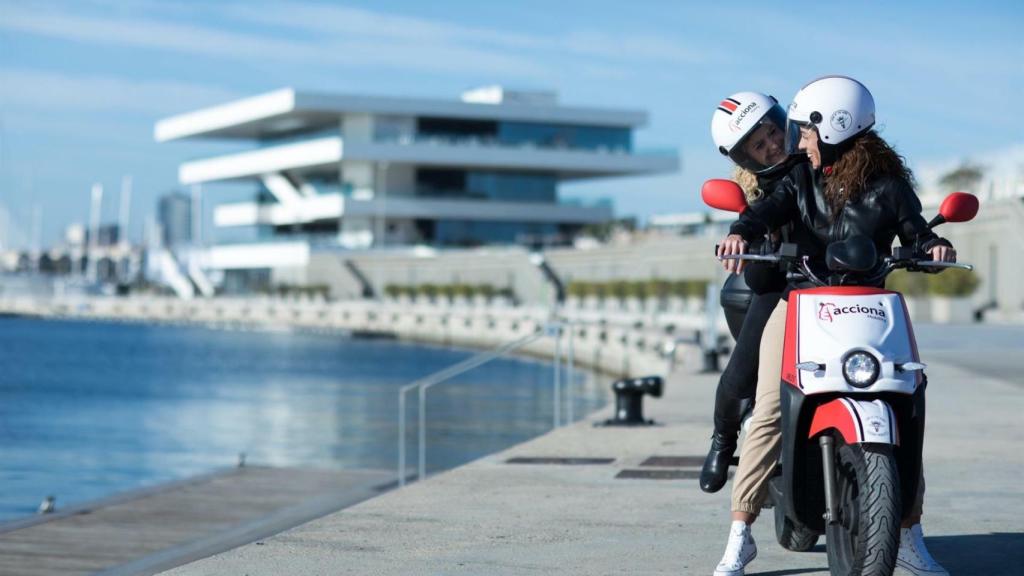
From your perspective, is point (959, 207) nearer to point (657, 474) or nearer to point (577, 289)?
point (657, 474)

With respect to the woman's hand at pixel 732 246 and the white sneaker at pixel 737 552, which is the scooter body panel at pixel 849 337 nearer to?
the woman's hand at pixel 732 246

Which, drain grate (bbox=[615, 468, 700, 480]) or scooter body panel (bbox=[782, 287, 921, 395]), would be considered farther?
drain grate (bbox=[615, 468, 700, 480])

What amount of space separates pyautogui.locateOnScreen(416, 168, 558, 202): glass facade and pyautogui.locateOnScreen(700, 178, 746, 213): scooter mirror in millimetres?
90261

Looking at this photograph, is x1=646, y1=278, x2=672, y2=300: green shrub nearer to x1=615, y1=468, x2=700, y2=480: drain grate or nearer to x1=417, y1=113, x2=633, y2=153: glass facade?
x1=417, y1=113, x2=633, y2=153: glass facade

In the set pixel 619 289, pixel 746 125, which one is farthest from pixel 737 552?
pixel 619 289

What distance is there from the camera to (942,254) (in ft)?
18.7

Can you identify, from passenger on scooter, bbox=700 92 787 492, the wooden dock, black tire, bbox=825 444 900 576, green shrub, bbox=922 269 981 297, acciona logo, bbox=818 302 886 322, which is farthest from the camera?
green shrub, bbox=922 269 981 297

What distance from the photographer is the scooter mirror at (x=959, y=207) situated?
5727 millimetres

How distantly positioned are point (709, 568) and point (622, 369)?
3508cm

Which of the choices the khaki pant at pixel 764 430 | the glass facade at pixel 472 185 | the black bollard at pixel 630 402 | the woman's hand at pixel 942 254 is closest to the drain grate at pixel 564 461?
the black bollard at pixel 630 402

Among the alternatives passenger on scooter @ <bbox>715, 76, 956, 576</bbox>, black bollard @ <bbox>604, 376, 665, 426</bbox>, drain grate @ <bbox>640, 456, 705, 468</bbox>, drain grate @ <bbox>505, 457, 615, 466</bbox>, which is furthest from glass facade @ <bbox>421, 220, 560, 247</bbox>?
passenger on scooter @ <bbox>715, 76, 956, 576</bbox>

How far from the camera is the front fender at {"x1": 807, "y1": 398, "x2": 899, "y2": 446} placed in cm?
527

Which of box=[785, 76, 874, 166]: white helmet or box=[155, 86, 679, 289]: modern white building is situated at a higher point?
box=[155, 86, 679, 289]: modern white building

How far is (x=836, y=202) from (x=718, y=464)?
4.26 feet
